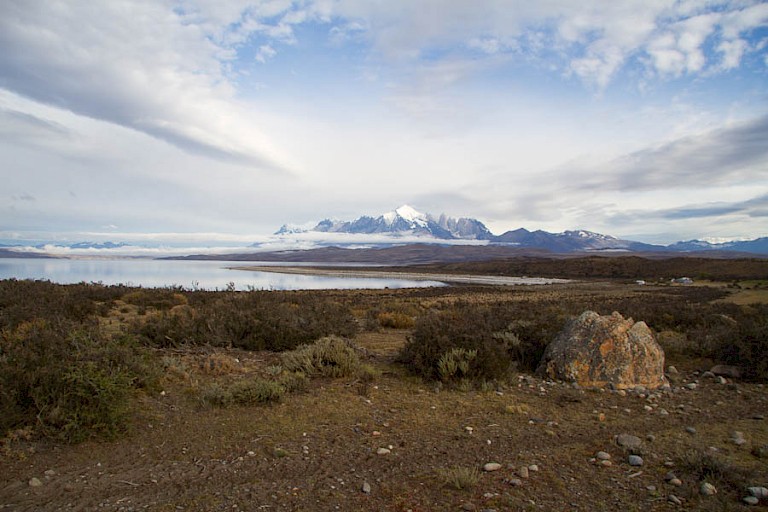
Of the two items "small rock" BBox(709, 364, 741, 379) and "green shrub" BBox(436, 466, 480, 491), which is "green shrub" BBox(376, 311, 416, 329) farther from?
"green shrub" BBox(436, 466, 480, 491)

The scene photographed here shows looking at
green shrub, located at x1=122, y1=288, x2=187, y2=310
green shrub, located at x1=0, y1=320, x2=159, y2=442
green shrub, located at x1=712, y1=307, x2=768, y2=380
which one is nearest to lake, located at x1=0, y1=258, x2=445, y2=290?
green shrub, located at x1=122, y1=288, x2=187, y2=310

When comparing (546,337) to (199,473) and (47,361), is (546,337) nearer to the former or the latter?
(199,473)

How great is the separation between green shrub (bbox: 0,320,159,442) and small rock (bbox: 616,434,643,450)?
5.58m

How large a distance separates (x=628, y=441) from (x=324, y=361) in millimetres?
4818

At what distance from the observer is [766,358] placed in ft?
25.5

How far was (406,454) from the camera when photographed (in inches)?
190

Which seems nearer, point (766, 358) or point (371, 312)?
point (766, 358)

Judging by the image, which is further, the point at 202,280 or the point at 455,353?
the point at 202,280

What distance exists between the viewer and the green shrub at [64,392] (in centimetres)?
490

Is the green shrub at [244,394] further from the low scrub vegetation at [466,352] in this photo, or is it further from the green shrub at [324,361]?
the low scrub vegetation at [466,352]

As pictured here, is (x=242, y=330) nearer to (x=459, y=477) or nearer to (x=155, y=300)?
(x=459, y=477)

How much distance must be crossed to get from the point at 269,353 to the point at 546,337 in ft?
18.4

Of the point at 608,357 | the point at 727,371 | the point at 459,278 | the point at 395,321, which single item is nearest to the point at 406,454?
the point at 608,357

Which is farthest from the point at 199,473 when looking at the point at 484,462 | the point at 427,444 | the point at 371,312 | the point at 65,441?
the point at 371,312
